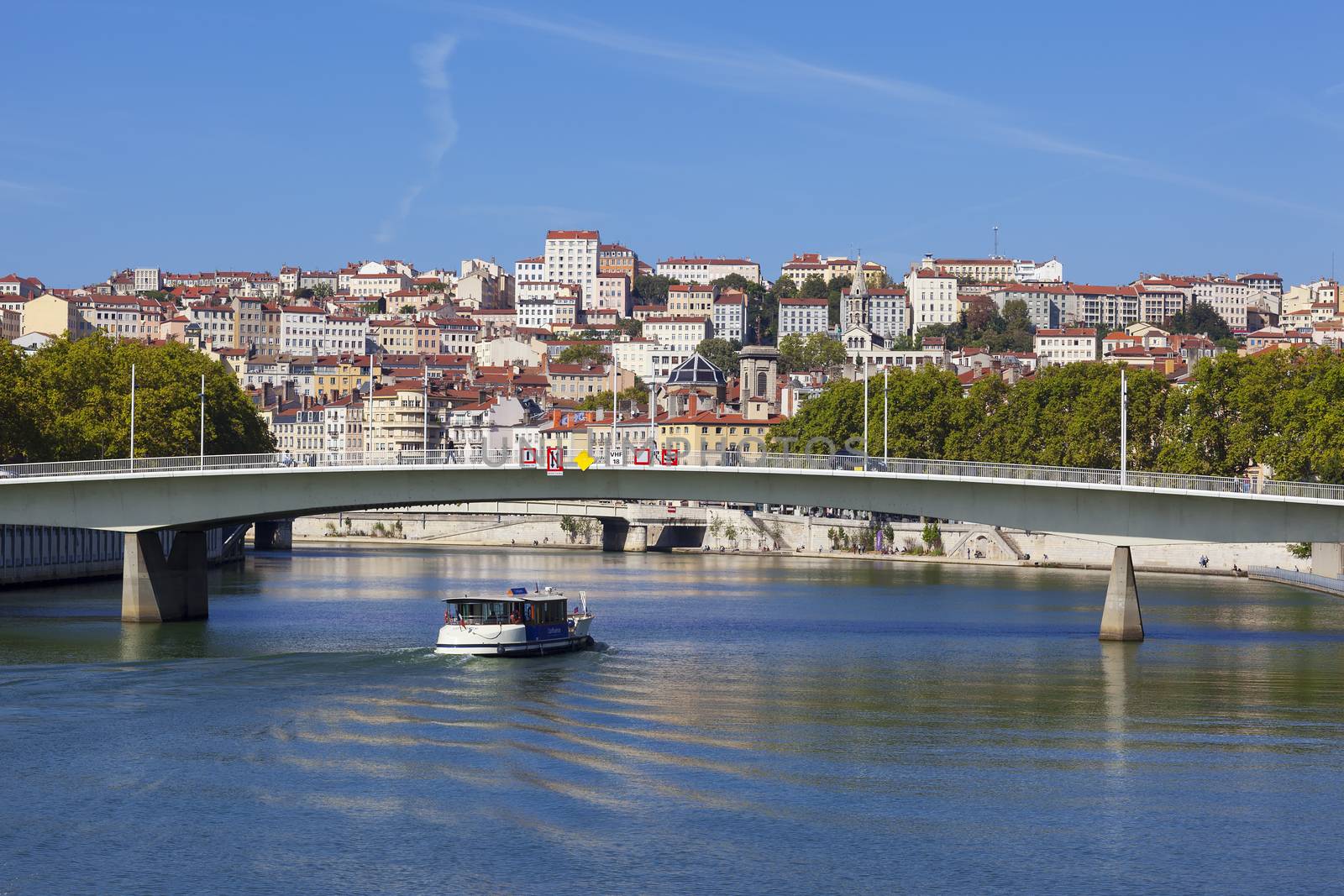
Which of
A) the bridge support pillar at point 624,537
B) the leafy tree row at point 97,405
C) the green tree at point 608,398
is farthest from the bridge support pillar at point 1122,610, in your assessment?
the green tree at point 608,398

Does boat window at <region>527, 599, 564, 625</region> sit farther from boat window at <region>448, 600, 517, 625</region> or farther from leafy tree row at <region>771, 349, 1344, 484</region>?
leafy tree row at <region>771, 349, 1344, 484</region>

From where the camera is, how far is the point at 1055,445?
91.8m

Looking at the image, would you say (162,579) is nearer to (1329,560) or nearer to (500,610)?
(500,610)

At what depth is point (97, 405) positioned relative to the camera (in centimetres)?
7800

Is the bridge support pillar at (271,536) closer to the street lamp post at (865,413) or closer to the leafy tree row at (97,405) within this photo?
the leafy tree row at (97,405)

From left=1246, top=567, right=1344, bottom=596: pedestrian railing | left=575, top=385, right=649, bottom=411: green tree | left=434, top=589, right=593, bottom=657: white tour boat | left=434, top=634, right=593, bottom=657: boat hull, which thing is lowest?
left=434, top=634, right=593, bottom=657: boat hull

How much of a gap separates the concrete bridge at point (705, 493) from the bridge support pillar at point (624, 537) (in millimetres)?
62736

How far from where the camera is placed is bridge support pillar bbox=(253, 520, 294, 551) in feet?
375

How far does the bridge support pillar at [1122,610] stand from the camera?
2183 inches

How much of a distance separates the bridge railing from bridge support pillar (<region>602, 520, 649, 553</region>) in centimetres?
6295

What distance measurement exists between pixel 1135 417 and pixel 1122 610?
3393cm

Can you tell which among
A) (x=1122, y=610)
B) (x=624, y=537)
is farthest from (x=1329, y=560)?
(x=624, y=537)

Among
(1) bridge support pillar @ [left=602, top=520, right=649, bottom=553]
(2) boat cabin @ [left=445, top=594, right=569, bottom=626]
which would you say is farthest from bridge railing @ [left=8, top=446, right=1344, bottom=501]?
(1) bridge support pillar @ [left=602, top=520, right=649, bottom=553]

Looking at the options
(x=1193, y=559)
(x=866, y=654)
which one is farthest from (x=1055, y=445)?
(x=866, y=654)
